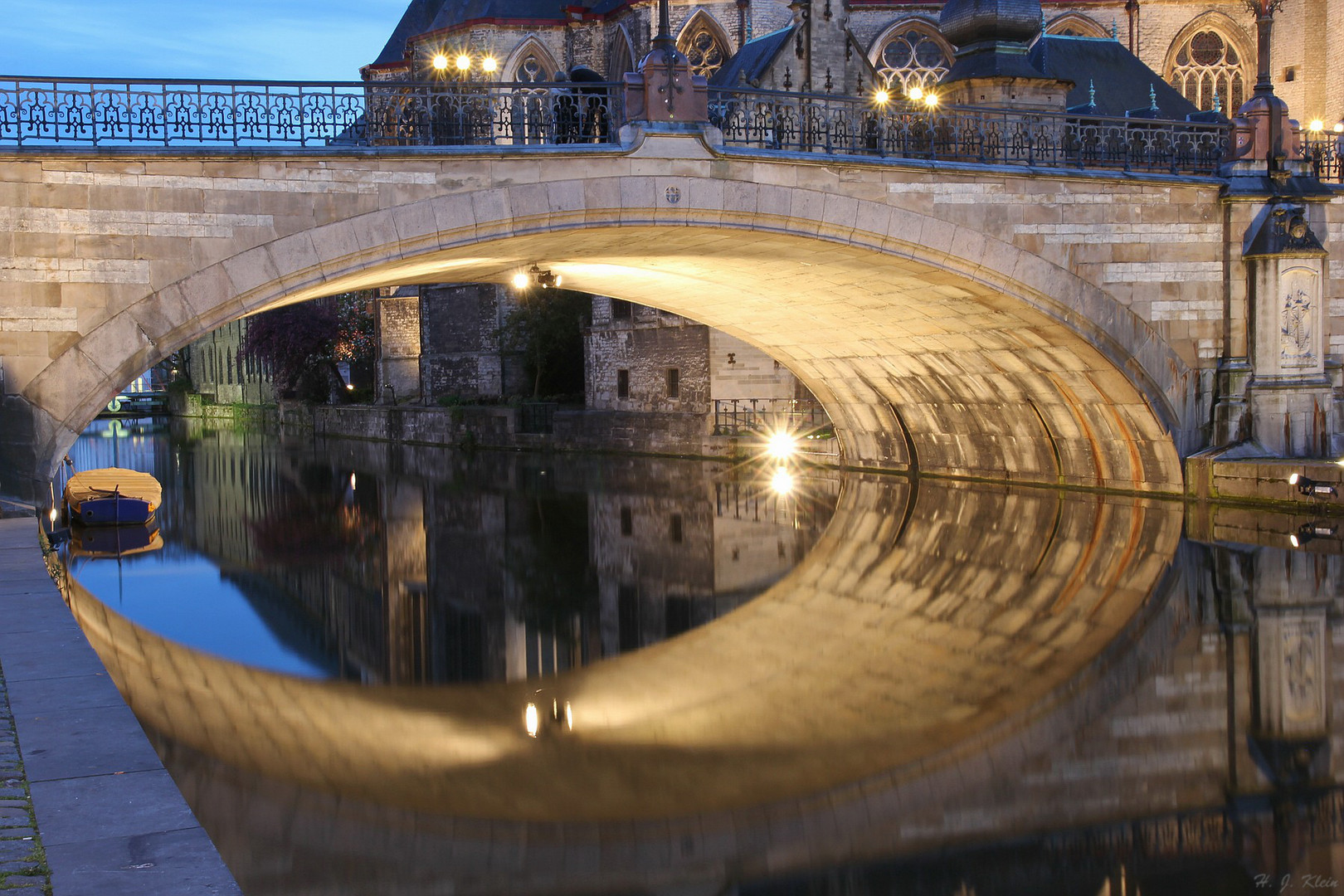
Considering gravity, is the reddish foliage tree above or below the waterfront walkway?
above

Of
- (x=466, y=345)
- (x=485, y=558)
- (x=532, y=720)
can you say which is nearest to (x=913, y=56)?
(x=466, y=345)

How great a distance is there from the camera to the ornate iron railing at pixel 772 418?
29.8 metres

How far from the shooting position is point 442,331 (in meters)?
44.4

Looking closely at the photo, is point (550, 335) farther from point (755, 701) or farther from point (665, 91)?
point (755, 701)

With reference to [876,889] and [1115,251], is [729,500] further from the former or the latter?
[876,889]

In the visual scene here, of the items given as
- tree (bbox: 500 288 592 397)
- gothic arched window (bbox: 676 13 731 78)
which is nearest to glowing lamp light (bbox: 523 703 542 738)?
gothic arched window (bbox: 676 13 731 78)

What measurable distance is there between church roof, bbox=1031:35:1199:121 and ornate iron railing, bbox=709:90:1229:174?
47.7 ft

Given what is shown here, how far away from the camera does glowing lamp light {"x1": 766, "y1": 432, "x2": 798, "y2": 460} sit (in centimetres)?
2845

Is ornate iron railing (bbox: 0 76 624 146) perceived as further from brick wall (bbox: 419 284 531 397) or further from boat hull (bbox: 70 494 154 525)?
brick wall (bbox: 419 284 531 397)

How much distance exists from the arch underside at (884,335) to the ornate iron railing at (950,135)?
1181 mm

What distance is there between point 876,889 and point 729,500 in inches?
600

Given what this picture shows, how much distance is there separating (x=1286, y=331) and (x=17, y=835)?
16.0 meters

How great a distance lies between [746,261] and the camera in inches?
Result: 682

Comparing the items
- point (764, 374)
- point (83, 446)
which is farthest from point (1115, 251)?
point (83, 446)
